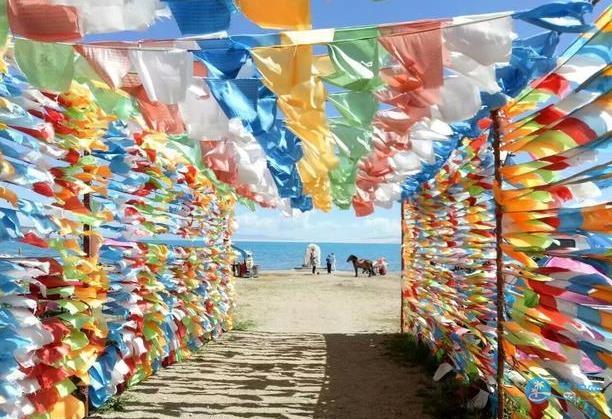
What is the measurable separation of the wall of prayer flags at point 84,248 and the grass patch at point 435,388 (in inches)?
123

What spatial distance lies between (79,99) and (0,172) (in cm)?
117

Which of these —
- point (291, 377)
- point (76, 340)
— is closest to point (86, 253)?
point (76, 340)

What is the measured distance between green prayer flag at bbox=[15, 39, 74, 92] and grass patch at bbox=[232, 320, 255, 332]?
362 inches

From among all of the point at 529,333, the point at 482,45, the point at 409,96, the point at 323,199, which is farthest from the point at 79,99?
the point at 323,199

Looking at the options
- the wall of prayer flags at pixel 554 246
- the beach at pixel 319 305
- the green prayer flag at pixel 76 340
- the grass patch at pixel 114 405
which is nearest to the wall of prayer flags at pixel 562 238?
the wall of prayer flags at pixel 554 246

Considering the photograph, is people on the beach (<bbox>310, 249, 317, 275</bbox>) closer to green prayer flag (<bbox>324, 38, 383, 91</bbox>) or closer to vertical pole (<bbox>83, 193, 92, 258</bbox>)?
vertical pole (<bbox>83, 193, 92, 258</bbox>)

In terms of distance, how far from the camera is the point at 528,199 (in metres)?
3.53

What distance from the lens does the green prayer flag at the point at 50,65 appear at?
2.45 meters

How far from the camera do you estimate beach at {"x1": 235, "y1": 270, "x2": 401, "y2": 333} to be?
12.1 metres

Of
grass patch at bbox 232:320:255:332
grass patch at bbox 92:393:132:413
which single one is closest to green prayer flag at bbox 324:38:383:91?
grass patch at bbox 92:393:132:413

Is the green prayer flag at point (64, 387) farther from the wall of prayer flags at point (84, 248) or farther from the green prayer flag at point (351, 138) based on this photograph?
the green prayer flag at point (351, 138)

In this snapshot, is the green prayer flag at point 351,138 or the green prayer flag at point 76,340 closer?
the green prayer flag at point 76,340

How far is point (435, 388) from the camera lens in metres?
6.36

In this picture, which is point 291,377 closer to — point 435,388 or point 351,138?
point 435,388
